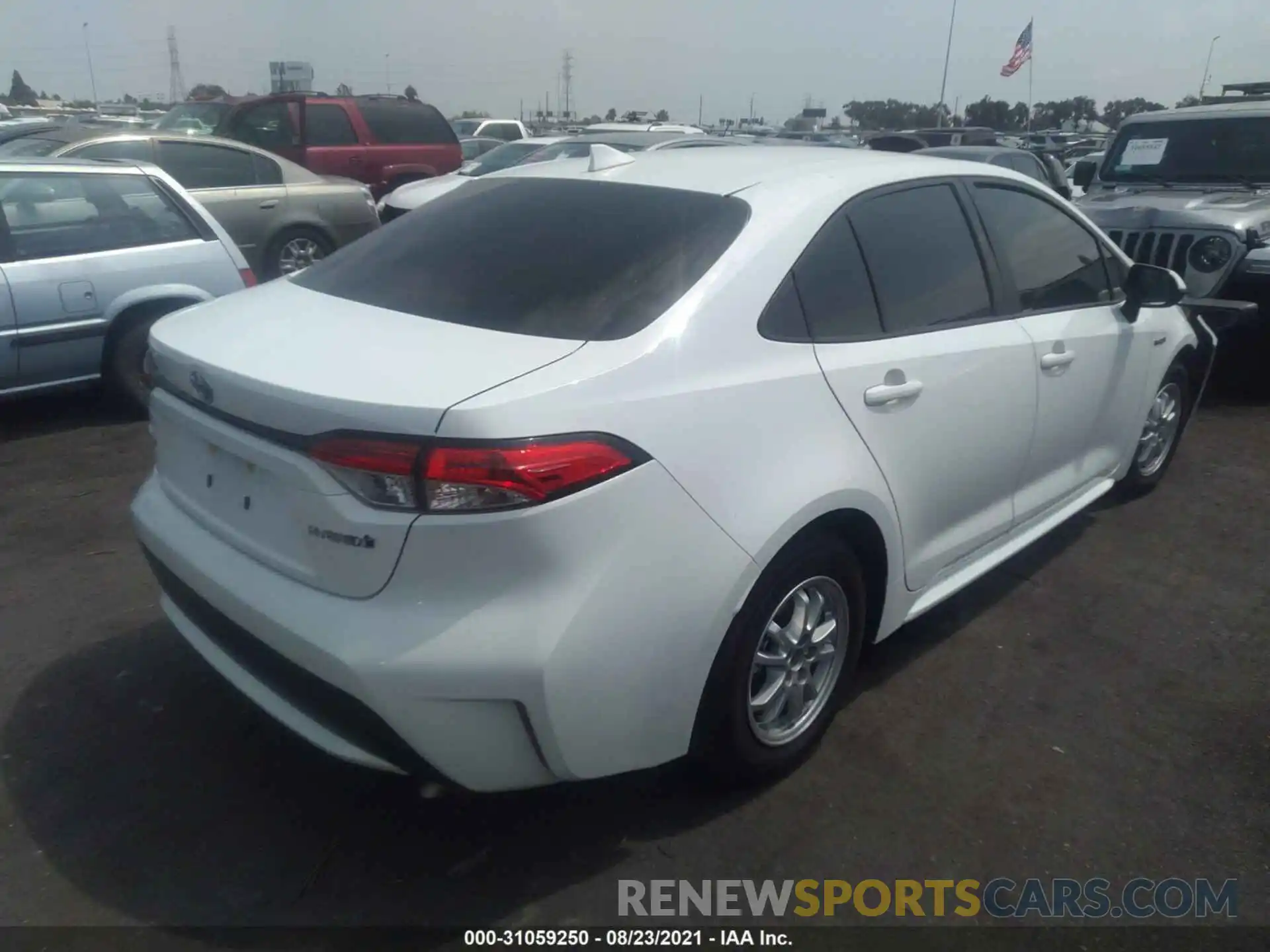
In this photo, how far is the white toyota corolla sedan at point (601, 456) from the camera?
7.23 feet

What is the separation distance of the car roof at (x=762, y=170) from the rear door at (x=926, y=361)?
0.07 m

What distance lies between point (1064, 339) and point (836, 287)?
4.20 feet

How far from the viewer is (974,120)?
54.2 m

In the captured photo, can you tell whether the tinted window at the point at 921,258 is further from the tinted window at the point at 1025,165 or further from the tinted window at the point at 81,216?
the tinted window at the point at 1025,165

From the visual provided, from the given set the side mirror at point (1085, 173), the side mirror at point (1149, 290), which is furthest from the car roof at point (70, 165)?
the side mirror at point (1085, 173)

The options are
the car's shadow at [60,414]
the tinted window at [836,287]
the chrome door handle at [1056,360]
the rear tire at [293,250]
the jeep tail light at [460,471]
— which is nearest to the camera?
the jeep tail light at [460,471]

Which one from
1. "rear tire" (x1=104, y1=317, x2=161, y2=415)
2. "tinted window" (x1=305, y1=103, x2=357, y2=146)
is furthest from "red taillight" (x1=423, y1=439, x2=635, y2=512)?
"tinted window" (x1=305, y1=103, x2=357, y2=146)

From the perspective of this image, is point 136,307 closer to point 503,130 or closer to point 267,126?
point 267,126

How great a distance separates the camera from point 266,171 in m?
9.19

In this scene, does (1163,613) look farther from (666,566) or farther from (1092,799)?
(666,566)

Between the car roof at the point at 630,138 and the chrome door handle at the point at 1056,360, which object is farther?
the car roof at the point at 630,138

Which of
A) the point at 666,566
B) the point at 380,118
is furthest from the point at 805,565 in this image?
the point at 380,118

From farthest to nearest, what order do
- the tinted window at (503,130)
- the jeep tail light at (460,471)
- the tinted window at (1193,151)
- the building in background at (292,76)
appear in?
the building in background at (292,76)
the tinted window at (503,130)
the tinted window at (1193,151)
the jeep tail light at (460,471)

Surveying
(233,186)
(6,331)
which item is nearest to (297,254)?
(233,186)
